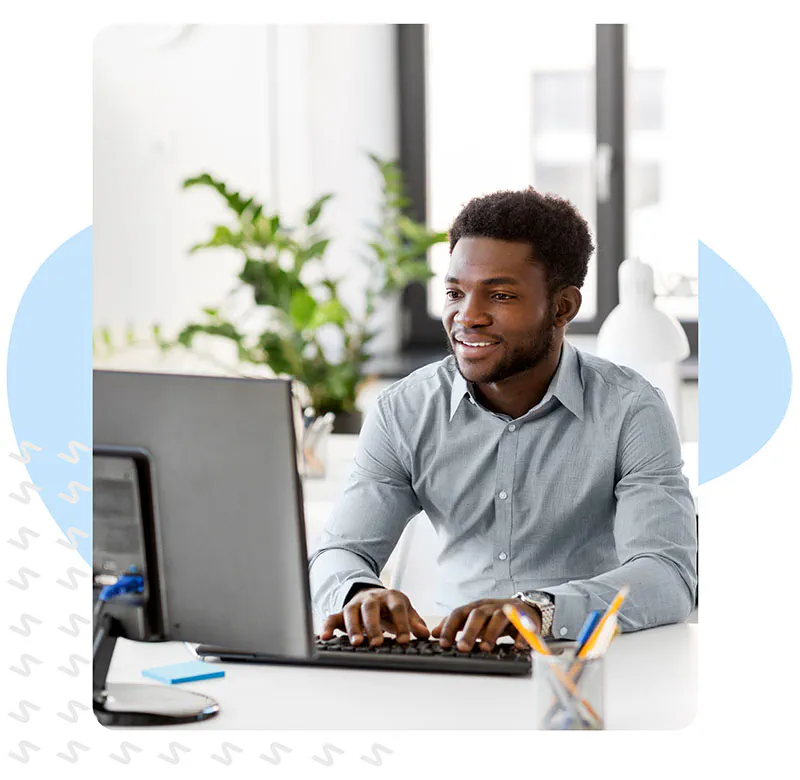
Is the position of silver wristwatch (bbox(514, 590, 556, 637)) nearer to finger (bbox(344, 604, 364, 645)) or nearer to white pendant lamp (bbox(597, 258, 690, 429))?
finger (bbox(344, 604, 364, 645))

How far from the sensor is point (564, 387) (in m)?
1.47

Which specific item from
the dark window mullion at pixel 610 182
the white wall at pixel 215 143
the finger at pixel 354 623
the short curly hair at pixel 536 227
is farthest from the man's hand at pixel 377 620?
the dark window mullion at pixel 610 182

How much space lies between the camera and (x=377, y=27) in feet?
11.3

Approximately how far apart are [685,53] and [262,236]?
6.85 ft

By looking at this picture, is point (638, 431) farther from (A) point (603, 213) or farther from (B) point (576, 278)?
(A) point (603, 213)

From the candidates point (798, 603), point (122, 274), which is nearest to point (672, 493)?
point (798, 603)

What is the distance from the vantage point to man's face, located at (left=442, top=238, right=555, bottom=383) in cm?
141

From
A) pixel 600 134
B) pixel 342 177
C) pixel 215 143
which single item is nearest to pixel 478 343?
pixel 215 143

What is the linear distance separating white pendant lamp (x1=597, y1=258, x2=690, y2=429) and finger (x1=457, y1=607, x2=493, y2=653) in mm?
982

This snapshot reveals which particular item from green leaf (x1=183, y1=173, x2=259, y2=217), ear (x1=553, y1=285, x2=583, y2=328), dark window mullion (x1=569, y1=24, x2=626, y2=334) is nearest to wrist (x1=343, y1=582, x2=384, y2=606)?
ear (x1=553, y1=285, x2=583, y2=328)

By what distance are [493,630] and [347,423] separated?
1803 mm

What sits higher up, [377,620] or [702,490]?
[702,490]

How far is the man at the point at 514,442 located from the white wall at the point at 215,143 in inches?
46.3

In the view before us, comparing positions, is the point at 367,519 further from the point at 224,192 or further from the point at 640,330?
the point at 224,192
